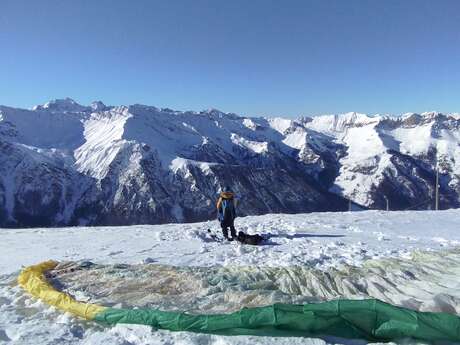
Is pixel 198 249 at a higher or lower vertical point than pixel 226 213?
lower

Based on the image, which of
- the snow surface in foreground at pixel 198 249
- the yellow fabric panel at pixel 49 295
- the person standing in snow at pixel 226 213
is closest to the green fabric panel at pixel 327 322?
the snow surface in foreground at pixel 198 249

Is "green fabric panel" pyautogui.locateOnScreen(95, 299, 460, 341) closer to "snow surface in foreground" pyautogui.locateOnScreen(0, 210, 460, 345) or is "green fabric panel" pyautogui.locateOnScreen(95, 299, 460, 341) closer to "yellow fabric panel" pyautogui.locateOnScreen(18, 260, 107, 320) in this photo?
"snow surface in foreground" pyautogui.locateOnScreen(0, 210, 460, 345)

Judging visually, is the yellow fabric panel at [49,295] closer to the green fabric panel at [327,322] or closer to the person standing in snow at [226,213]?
the green fabric panel at [327,322]

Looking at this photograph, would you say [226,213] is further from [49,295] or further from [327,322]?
[327,322]

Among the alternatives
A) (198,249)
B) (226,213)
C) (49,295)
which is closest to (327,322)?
(49,295)

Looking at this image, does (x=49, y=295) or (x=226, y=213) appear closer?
(x=49, y=295)

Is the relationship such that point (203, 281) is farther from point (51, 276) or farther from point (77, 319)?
point (51, 276)
